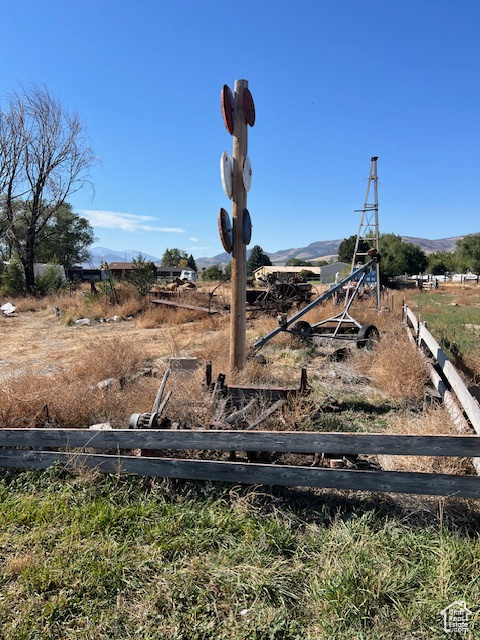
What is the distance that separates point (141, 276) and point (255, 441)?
47.6 feet

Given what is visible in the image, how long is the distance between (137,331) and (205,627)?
10259mm

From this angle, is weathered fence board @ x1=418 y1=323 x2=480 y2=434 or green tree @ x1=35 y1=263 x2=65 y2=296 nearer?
weathered fence board @ x1=418 y1=323 x2=480 y2=434

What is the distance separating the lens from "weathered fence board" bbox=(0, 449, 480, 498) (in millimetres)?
2604

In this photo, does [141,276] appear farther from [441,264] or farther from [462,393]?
[441,264]

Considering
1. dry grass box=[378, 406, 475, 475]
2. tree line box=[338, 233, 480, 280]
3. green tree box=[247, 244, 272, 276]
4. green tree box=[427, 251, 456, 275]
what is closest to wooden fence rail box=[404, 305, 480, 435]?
dry grass box=[378, 406, 475, 475]

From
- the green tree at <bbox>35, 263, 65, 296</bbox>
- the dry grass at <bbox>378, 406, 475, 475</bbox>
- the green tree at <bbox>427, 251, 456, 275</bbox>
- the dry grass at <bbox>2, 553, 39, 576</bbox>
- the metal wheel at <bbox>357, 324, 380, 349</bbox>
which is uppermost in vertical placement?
the green tree at <bbox>427, 251, 456, 275</bbox>

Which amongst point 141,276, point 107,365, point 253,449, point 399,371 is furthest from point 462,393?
point 141,276

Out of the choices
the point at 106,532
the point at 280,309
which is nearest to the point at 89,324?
the point at 280,309

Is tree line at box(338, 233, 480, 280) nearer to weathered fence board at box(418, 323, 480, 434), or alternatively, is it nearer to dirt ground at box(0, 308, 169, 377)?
dirt ground at box(0, 308, 169, 377)

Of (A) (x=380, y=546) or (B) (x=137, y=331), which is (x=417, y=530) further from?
(B) (x=137, y=331)

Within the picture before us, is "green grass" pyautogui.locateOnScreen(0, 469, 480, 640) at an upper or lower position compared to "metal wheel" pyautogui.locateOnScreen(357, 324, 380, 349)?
lower

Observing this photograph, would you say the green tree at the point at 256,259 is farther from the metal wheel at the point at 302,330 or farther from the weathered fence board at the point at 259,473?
the weathered fence board at the point at 259,473

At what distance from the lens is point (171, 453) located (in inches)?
137

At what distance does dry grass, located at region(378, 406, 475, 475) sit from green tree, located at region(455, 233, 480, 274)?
238 ft
